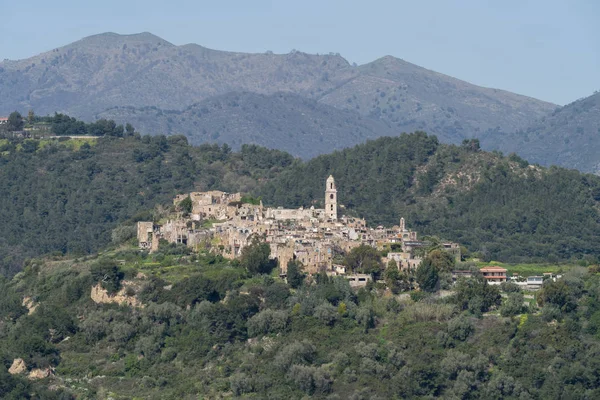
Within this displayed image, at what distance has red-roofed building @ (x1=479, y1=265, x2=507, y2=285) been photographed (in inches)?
3300

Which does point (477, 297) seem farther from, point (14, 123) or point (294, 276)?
point (14, 123)

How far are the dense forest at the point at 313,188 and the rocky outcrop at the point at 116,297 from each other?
20.8 metres

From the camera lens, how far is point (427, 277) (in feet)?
266

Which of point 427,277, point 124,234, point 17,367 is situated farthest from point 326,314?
point 124,234

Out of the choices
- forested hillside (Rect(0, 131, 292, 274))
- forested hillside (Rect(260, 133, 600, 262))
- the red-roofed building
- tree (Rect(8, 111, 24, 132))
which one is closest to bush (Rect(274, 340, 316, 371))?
the red-roofed building

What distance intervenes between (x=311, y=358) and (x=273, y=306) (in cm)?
505

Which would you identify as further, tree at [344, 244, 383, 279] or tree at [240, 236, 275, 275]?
tree at [240, 236, 275, 275]

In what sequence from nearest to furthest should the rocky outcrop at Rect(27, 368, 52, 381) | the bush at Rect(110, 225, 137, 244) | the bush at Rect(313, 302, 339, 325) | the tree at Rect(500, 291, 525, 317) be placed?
the rocky outcrop at Rect(27, 368, 52, 381) < the tree at Rect(500, 291, 525, 317) < the bush at Rect(313, 302, 339, 325) < the bush at Rect(110, 225, 137, 244)

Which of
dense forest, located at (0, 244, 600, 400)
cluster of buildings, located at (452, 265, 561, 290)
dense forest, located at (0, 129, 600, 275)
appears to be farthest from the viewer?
dense forest, located at (0, 129, 600, 275)

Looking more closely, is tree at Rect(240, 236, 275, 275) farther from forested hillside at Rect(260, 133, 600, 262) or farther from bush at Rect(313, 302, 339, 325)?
forested hillside at Rect(260, 133, 600, 262)

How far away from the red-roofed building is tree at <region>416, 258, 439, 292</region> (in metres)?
3.36

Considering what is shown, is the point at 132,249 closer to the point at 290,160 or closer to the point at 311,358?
the point at 311,358

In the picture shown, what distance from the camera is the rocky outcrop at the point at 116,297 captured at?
83.8 metres

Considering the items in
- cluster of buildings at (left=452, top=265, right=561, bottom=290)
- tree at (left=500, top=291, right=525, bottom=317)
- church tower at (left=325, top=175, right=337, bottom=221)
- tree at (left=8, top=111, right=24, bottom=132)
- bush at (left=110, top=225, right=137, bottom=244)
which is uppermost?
tree at (left=8, top=111, right=24, bottom=132)
